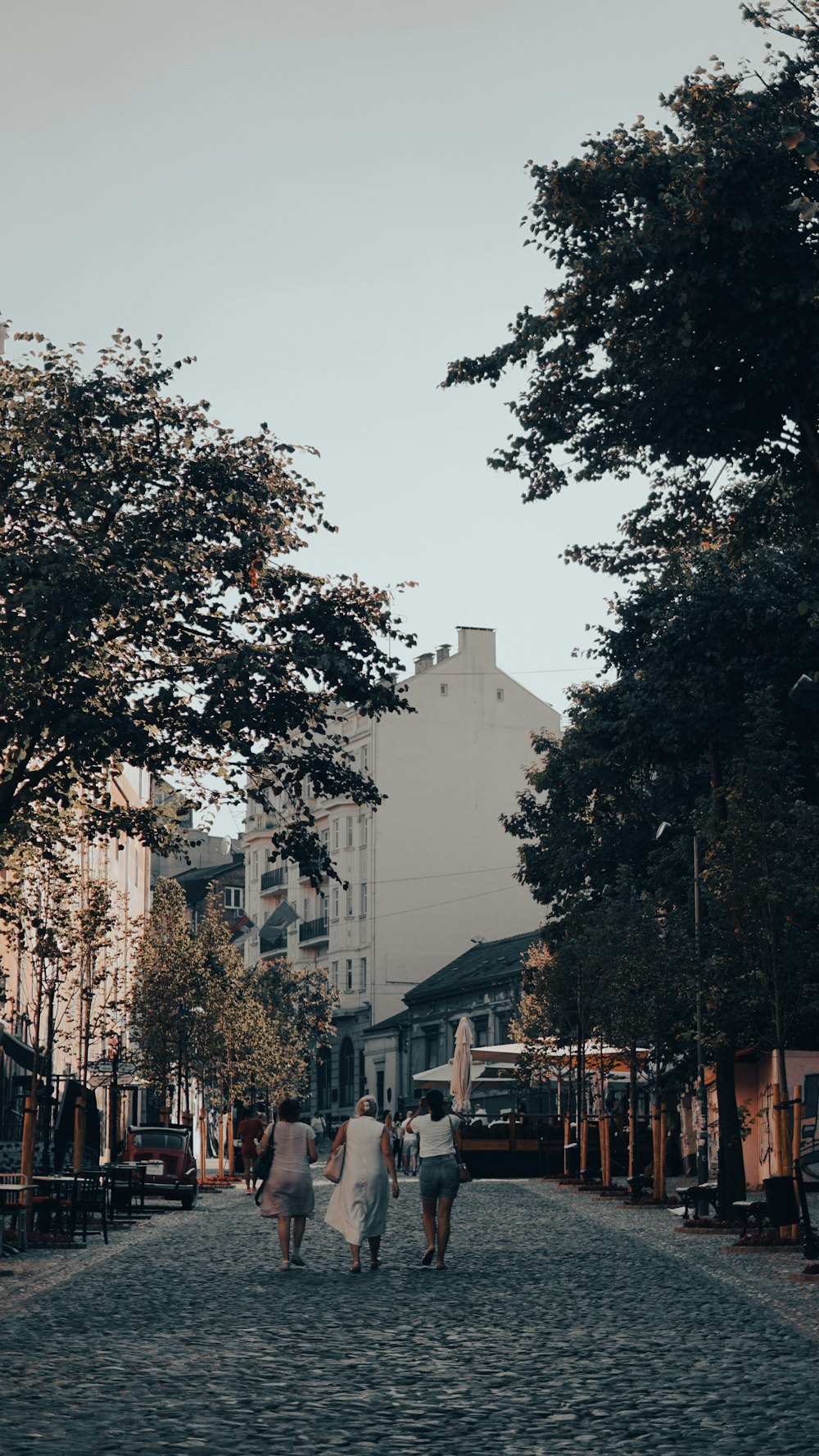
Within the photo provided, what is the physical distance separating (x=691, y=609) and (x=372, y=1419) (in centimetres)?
2212

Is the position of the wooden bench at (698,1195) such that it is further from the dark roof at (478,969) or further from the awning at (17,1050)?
the dark roof at (478,969)

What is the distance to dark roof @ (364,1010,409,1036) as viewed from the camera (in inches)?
3406

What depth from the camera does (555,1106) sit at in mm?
61344

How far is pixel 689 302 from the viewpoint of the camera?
1852 cm

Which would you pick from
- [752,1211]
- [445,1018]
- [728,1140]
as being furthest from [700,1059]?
[445,1018]

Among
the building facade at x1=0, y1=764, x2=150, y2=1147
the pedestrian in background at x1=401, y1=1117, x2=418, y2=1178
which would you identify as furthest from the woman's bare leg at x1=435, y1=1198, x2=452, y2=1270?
the pedestrian in background at x1=401, y1=1117, x2=418, y2=1178

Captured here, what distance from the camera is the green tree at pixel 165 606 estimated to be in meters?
21.9

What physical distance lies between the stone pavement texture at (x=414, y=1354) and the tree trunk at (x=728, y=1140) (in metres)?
4.50

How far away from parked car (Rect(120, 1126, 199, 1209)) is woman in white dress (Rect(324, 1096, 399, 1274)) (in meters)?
15.8

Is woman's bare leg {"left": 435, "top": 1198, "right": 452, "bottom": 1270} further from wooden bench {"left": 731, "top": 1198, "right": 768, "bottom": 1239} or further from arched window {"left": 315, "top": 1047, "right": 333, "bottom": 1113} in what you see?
arched window {"left": 315, "top": 1047, "right": 333, "bottom": 1113}

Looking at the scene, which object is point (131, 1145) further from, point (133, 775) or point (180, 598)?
point (133, 775)

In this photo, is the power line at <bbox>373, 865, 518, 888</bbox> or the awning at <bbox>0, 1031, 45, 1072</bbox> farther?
the power line at <bbox>373, 865, 518, 888</bbox>

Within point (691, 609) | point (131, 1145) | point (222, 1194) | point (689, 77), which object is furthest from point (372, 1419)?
point (222, 1194)

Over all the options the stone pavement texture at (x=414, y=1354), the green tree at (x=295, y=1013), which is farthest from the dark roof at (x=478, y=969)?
the stone pavement texture at (x=414, y=1354)
